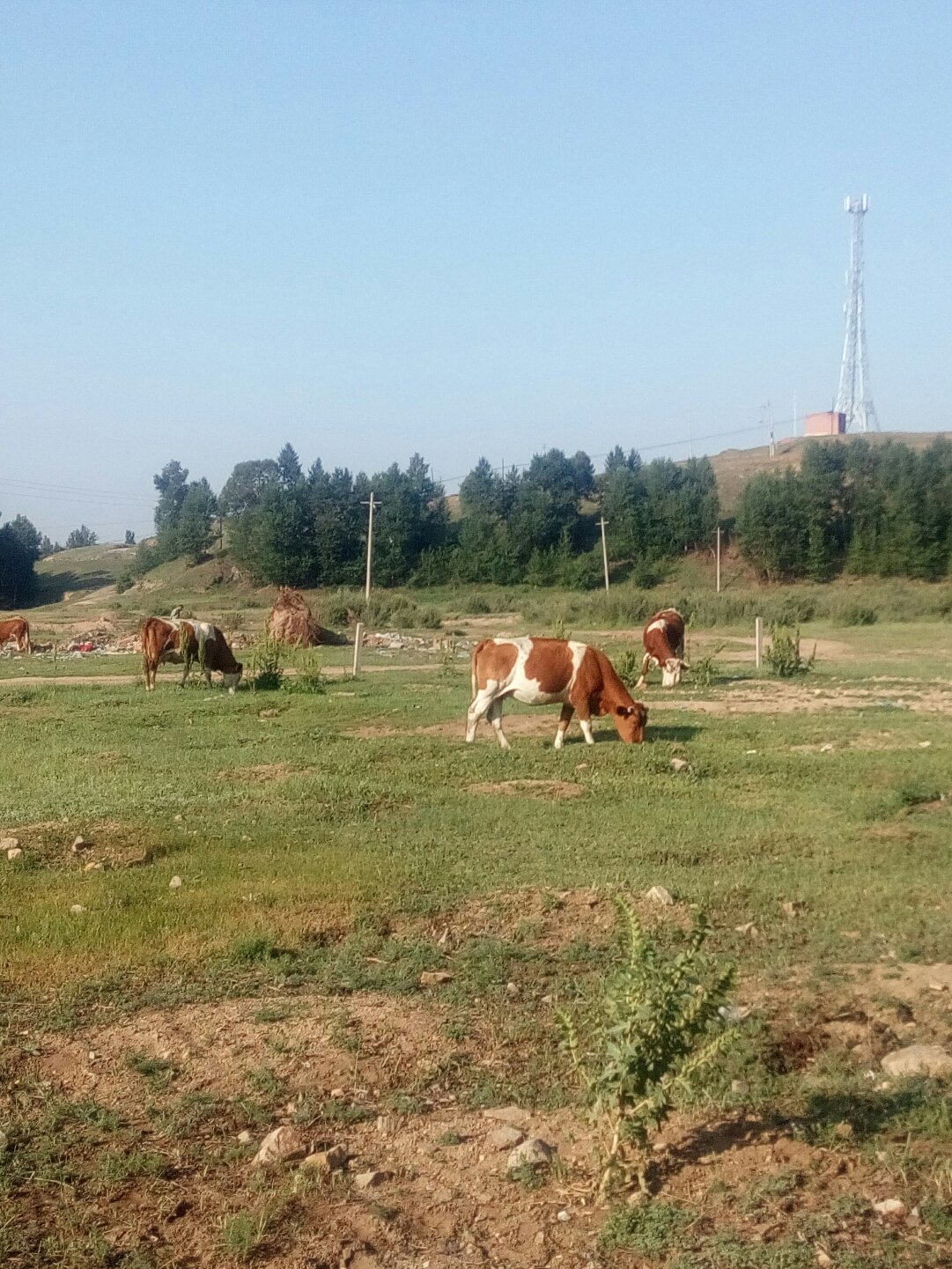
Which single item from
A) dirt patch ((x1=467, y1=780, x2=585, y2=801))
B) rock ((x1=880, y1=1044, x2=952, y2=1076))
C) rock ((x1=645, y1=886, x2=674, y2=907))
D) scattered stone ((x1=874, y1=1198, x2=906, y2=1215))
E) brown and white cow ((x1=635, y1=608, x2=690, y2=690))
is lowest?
scattered stone ((x1=874, y1=1198, x2=906, y2=1215))

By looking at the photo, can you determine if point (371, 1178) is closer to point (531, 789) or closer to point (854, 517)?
point (531, 789)

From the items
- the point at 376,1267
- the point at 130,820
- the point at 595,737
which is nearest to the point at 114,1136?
the point at 376,1267

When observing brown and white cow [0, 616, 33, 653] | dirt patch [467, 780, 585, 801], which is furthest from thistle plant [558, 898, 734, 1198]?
brown and white cow [0, 616, 33, 653]

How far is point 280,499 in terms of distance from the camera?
70062 millimetres

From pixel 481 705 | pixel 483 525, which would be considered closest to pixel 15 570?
pixel 483 525

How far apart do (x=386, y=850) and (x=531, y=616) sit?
40.8 m

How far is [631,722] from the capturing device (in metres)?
14.9

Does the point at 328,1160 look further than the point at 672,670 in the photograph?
No

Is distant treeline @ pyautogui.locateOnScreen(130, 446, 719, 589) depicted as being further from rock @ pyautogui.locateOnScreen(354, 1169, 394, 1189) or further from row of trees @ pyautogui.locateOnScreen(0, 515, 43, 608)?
rock @ pyautogui.locateOnScreen(354, 1169, 394, 1189)

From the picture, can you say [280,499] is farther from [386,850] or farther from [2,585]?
[386,850]

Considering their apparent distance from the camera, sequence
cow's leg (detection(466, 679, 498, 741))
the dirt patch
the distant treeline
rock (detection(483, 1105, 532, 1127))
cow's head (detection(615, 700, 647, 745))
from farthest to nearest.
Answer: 1. the distant treeline
2. cow's leg (detection(466, 679, 498, 741))
3. cow's head (detection(615, 700, 647, 745))
4. the dirt patch
5. rock (detection(483, 1105, 532, 1127))

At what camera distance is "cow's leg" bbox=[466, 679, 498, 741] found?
1541 centimetres

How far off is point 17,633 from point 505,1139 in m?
33.5

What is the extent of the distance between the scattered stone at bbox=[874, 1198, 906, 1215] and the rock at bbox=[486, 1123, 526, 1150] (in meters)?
1.32
